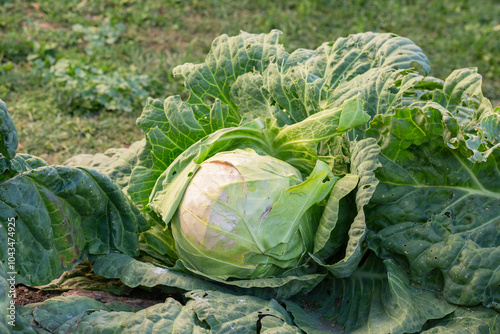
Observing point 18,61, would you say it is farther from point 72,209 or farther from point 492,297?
point 492,297

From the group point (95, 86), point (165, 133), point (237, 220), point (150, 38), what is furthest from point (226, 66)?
point (150, 38)

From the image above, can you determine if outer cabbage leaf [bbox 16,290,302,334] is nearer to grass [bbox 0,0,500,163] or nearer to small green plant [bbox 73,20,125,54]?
grass [bbox 0,0,500,163]

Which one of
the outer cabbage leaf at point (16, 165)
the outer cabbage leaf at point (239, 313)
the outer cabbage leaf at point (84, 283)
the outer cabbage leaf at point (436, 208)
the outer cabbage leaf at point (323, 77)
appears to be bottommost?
the outer cabbage leaf at point (84, 283)

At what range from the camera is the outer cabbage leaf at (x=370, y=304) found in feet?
7.67

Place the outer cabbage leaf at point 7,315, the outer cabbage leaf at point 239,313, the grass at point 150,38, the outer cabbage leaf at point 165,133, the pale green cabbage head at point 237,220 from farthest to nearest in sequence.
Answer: the grass at point 150,38, the outer cabbage leaf at point 165,133, the pale green cabbage head at point 237,220, the outer cabbage leaf at point 239,313, the outer cabbage leaf at point 7,315

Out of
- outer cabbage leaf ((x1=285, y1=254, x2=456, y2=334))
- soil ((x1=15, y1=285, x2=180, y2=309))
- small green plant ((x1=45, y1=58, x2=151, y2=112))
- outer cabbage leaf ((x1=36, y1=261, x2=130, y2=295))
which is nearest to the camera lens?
outer cabbage leaf ((x1=285, y1=254, x2=456, y2=334))

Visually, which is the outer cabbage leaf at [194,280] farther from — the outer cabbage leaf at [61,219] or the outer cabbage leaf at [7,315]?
the outer cabbage leaf at [7,315]

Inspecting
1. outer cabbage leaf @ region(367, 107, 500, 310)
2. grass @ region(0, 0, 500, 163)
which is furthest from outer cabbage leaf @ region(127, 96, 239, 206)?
grass @ region(0, 0, 500, 163)

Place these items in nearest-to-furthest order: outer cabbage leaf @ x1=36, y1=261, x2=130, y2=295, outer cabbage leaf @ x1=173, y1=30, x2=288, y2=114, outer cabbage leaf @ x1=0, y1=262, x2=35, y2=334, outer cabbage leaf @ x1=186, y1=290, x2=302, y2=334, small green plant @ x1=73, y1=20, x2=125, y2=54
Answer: outer cabbage leaf @ x1=0, y1=262, x2=35, y2=334 < outer cabbage leaf @ x1=186, y1=290, x2=302, y2=334 < outer cabbage leaf @ x1=36, y1=261, x2=130, y2=295 < outer cabbage leaf @ x1=173, y1=30, x2=288, y2=114 < small green plant @ x1=73, y1=20, x2=125, y2=54

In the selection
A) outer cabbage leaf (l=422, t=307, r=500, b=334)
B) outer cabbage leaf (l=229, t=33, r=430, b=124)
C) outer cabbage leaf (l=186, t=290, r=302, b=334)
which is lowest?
outer cabbage leaf (l=422, t=307, r=500, b=334)

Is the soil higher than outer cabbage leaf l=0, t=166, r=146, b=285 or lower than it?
lower

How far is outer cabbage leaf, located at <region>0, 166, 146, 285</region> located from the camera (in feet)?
7.77

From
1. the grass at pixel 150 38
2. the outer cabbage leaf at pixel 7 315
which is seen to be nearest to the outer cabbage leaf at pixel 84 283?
the outer cabbage leaf at pixel 7 315

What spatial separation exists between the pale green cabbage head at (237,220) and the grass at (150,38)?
2502 millimetres
